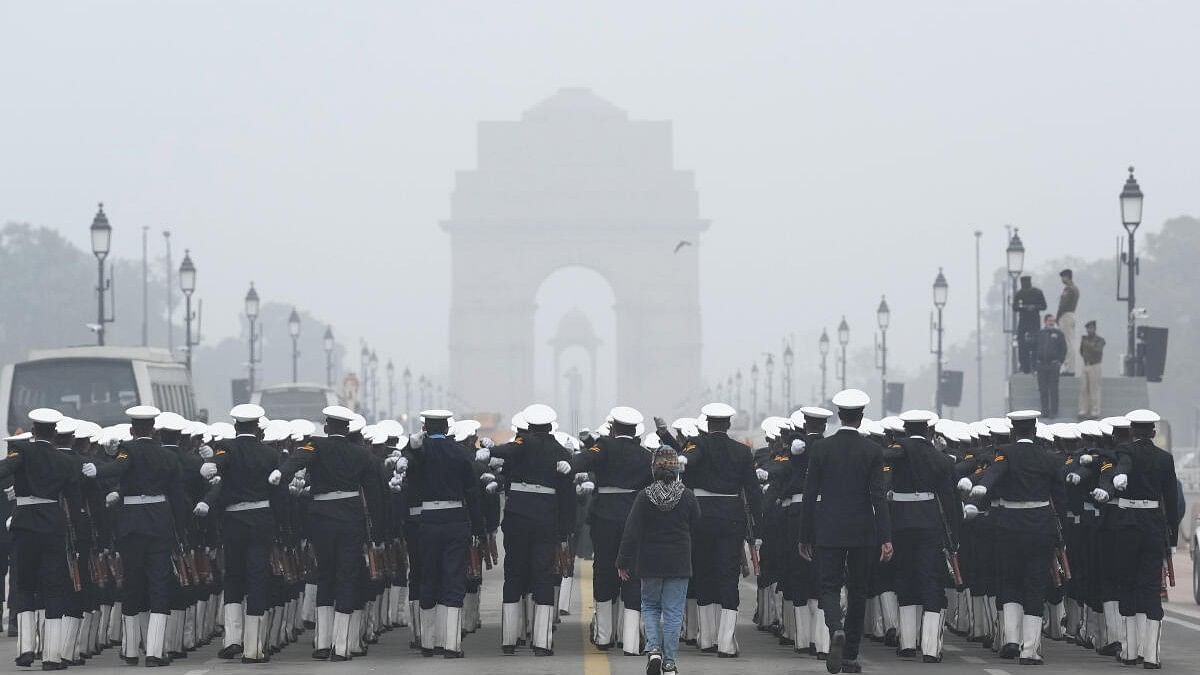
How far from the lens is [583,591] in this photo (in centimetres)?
2800

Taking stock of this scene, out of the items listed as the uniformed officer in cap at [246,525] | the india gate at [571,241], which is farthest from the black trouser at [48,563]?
the india gate at [571,241]

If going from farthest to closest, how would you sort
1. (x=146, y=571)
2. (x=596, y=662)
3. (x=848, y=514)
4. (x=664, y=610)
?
(x=146, y=571) → (x=596, y=662) → (x=848, y=514) → (x=664, y=610)

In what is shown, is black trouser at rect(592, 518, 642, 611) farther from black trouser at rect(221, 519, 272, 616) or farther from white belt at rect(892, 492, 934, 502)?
black trouser at rect(221, 519, 272, 616)

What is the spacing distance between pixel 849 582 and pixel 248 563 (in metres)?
4.62

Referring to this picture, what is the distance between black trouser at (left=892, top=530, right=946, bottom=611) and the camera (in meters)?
18.3

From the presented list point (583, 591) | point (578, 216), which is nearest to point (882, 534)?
point (583, 591)

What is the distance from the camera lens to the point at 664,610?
53.6 ft

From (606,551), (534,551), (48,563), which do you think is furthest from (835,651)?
(48,563)

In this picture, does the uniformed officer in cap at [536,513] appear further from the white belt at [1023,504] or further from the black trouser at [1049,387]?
the black trouser at [1049,387]

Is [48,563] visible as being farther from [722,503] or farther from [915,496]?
[915,496]

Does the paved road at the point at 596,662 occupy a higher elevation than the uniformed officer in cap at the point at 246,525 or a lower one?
lower

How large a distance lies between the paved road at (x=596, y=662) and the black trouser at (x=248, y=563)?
0.52 metres

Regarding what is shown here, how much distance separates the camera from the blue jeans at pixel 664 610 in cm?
1612

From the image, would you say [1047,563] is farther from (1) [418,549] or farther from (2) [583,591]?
(2) [583,591]
